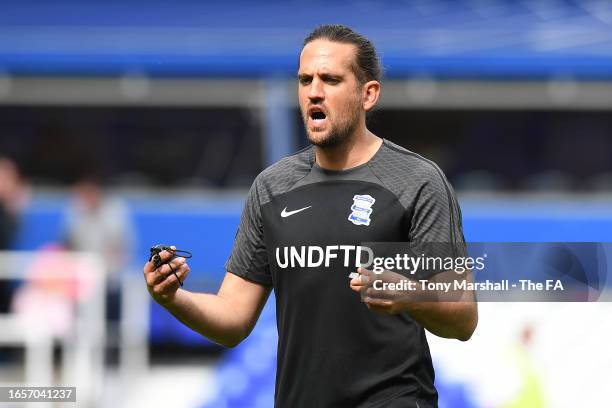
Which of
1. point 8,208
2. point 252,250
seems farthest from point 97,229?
point 252,250

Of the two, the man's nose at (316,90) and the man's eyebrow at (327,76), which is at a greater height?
the man's eyebrow at (327,76)

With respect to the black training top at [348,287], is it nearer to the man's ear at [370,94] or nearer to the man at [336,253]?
the man at [336,253]

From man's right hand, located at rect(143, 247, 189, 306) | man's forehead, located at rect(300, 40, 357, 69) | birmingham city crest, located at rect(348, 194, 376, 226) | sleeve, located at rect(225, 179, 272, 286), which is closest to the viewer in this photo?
man's right hand, located at rect(143, 247, 189, 306)

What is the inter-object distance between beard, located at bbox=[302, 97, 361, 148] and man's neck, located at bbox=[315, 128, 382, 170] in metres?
0.03

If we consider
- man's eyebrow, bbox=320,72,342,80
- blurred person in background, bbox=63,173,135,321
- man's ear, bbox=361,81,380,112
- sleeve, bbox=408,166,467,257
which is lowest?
blurred person in background, bbox=63,173,135,321

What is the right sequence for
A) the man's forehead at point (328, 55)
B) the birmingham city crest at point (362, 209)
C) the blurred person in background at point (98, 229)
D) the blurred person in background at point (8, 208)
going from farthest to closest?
the blurred person in background at point (98, 229), the blurred person in background at point (8, 208), the man's forehead at point (328, 55), the birmingham city crest at point (362, 209)

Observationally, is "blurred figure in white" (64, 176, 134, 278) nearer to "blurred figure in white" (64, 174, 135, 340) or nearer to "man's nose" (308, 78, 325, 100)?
"blurred figure in white" (64, 174, 135, 340)

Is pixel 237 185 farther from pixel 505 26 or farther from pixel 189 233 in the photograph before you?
pixel 505 26

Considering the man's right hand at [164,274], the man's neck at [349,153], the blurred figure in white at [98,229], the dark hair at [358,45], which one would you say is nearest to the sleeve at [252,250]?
the man's neck at [349,153]

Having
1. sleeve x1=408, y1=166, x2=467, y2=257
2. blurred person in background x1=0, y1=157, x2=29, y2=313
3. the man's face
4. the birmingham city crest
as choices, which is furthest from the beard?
blurred person in background x1=0, y1=157, x2=29, y2=313

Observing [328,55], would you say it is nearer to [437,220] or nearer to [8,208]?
[437,220]

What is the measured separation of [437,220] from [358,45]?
0.69 meters

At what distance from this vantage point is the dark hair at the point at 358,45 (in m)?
3.93

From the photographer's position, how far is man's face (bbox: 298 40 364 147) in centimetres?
384
